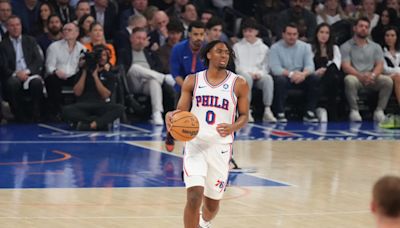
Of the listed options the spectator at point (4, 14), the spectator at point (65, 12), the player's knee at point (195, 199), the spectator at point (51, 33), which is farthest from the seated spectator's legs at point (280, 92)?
the player's knee at point (195, 199)

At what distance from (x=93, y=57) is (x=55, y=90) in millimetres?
1431

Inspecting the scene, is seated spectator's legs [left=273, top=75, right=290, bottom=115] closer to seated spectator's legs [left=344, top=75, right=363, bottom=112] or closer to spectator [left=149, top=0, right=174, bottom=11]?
seated spectator's legs [left=344, top=75, right=363, bottom=112]

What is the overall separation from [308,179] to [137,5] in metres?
7.50

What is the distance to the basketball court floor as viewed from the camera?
970 centimetres

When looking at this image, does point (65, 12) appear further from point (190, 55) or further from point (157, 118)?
point (190, 55)

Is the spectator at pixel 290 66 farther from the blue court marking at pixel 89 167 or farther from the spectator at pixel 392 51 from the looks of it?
the blue court marking at pixel 89 167

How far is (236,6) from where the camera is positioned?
2061cm

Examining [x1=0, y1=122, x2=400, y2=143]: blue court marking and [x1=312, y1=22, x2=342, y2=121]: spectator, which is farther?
[x1=312, y1=22, x2=342, y2=121]: spectator

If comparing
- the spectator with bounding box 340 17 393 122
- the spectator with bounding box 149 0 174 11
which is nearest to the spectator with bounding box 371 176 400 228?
the spectator with bounding box 340 17 393 122

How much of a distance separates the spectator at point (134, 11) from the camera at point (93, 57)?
7.93ft

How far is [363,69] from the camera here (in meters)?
19.0

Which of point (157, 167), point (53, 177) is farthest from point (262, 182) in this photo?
point (53, 177)

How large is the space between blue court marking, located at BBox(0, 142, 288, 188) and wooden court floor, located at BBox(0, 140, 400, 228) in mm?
430

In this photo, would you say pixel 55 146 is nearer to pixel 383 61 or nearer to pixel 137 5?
pixel 137 5
